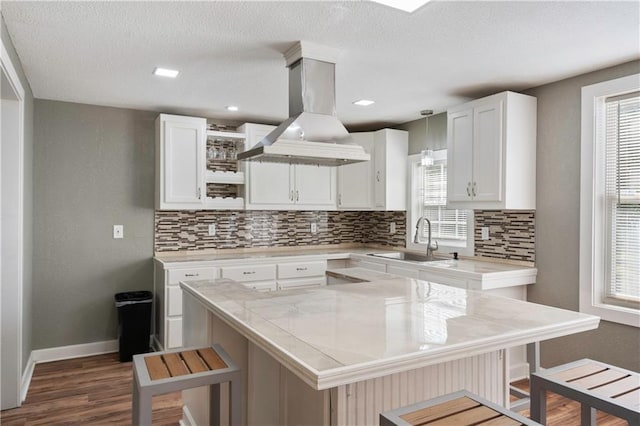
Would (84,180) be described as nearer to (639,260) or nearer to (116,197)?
(116,197)

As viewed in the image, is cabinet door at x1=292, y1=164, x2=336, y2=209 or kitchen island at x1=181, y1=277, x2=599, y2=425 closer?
kitchen island at x1=181, y1=277, x2=599, y2=425

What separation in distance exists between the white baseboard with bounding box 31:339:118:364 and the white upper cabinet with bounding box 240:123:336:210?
1.87 metres

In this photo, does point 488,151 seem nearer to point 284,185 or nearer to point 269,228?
point 284,185

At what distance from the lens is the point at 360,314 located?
1930 mm

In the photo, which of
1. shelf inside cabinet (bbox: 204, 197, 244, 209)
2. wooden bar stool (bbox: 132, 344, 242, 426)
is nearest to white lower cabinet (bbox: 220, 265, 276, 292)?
shelf inside cabinet (bbox: 204, 197, 244, 209)

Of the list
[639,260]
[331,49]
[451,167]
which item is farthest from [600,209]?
[331,49]

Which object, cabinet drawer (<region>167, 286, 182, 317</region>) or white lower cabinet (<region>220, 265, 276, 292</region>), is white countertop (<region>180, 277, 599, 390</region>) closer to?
cabinet drawer (<region>167, 286, 182, 317</region>)

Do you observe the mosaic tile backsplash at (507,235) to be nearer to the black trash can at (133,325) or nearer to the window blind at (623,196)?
the window blind at (623,196)

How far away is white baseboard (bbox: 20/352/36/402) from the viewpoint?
10.4 ft

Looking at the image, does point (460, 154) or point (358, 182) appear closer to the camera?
point (460, 154)

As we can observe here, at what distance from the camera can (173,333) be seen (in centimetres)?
396

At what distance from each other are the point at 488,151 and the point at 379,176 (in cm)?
155

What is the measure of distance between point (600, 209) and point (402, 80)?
5.54 ft

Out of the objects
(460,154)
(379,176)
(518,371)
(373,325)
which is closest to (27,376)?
(373,325)
